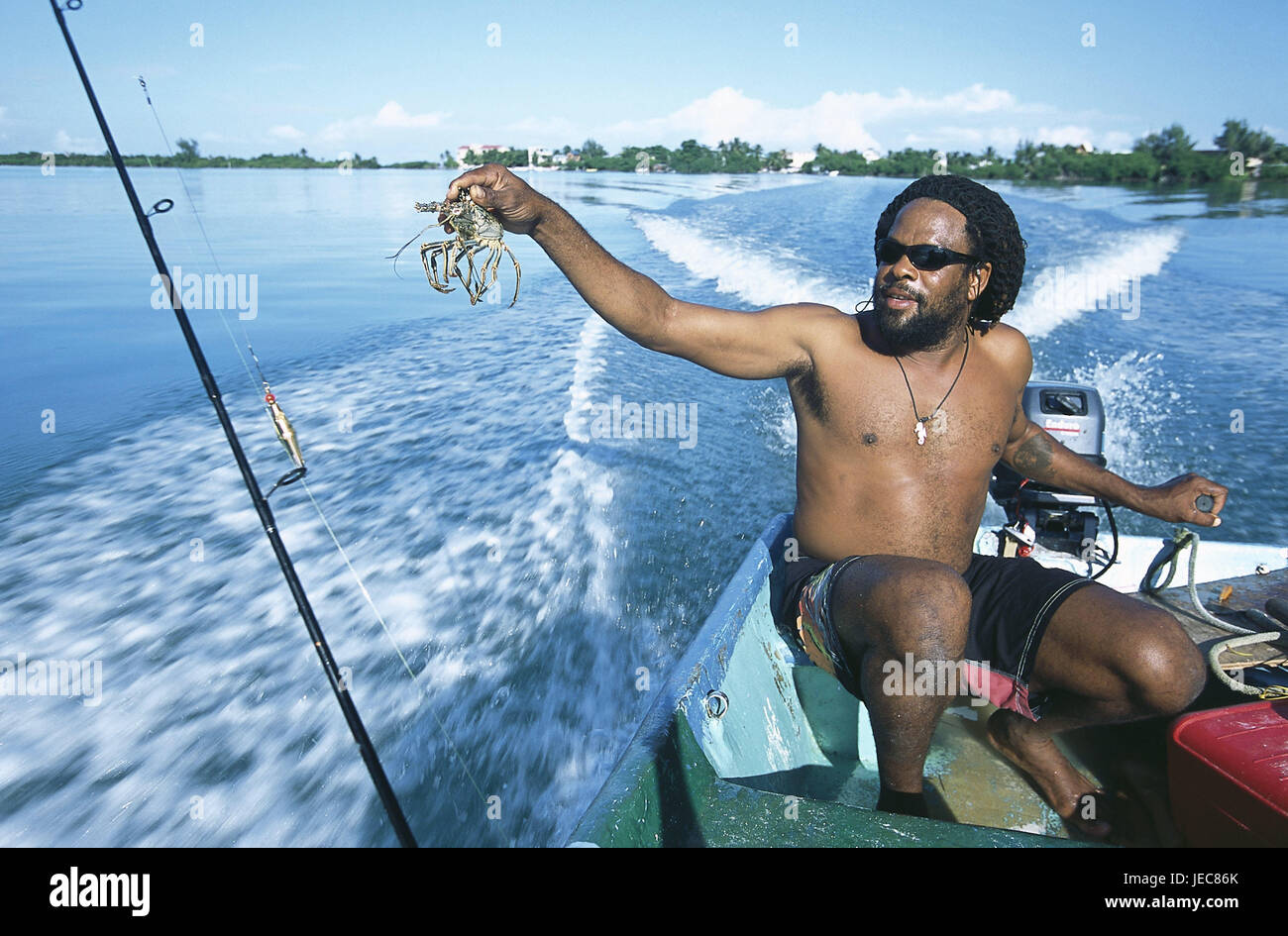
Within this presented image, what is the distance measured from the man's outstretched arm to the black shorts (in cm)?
68

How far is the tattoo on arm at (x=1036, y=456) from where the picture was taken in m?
2.84

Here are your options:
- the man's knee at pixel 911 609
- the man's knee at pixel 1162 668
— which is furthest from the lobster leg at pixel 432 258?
the man's knee at pixel 1162 668

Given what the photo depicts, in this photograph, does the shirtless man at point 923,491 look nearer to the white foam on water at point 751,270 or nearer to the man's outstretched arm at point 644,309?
the man's outstretched arm at point 644,309

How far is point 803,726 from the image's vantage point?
2771 mm

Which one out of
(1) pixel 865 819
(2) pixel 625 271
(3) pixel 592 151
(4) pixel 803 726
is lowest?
(3) pixel 592 151

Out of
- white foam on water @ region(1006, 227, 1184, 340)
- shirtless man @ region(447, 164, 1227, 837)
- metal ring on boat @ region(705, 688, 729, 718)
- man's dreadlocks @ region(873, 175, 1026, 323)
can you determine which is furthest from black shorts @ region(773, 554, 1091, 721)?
white foam on water @ region(1006, 227, 1184, 340)

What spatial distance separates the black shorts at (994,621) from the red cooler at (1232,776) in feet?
1.26

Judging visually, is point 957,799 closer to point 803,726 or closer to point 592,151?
point 803,726

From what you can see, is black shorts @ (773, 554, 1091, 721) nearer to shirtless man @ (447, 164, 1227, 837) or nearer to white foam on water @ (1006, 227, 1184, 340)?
shirtless man @ (447, 164, 1227, 837)

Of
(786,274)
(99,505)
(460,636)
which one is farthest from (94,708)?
(786,274)

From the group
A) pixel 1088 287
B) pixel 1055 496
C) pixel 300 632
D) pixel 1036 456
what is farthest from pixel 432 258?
pixel 1088 287

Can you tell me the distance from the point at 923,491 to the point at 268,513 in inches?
74.3

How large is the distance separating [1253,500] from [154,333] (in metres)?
11.6

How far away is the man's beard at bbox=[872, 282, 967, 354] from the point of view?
234 centimetres
